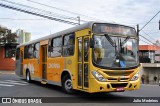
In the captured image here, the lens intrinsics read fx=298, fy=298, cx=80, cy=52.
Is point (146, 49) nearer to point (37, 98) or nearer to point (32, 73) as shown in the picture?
point (32, 73)

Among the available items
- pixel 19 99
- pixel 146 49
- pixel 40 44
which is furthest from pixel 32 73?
pixel 146 49

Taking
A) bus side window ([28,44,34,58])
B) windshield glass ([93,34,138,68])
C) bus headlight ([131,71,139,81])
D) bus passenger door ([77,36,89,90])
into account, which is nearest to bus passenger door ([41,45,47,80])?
bus side window ([28,44,34,58])

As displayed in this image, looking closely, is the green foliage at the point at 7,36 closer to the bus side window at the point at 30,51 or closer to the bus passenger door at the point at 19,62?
the bus passenger door at the point at 19,62

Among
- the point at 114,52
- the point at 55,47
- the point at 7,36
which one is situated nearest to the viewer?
the point at 114,52

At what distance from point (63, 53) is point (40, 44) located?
3.92 m

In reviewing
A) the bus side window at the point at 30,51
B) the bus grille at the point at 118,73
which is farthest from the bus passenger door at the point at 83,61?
the bus side window at the point at 30,51

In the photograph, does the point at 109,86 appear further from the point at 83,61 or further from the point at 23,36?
the point at 23,36

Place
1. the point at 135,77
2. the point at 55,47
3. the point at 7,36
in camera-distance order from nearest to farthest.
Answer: the point at 135,77, the point at 55,47, the point at 7,36

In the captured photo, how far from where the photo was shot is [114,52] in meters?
11.6

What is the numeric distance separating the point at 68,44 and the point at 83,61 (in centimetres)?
187

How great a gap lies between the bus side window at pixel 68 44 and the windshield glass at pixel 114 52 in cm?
194

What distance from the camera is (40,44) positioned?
58.2 feet

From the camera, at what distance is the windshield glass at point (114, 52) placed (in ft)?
37.3

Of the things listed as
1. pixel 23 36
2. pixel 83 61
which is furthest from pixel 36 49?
pixel 23 36
